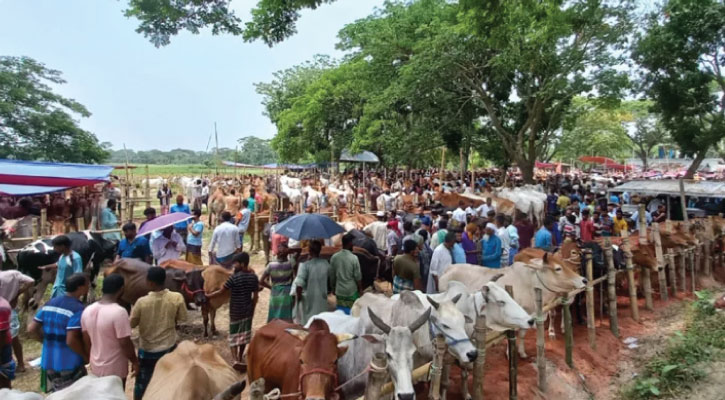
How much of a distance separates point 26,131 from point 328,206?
70.7ft

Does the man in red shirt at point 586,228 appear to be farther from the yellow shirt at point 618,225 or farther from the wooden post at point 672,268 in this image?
the wooden post at point 672,268

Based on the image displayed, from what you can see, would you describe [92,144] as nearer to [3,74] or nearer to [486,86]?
[3,74]

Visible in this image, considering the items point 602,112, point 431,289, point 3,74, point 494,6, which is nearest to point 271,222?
point 431,289

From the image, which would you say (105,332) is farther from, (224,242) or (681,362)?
(681,362)

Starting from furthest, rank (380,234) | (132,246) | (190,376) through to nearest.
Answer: (380,234) < (132,246) < (190,376)

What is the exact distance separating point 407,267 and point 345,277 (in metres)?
0.92

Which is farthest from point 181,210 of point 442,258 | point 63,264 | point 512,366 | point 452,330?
point 512,366

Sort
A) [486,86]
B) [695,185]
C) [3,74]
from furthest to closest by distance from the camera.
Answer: [3,74] < [486,86] < [695,185]

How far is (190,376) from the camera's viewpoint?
354cm

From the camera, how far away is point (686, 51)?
17562 millimetres

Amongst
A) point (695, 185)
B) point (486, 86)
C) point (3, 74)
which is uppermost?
point (3, 74)

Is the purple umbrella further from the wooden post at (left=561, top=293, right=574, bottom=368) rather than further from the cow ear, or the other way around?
the wooden post at (left=561, top=293, right=574, bottom=368)

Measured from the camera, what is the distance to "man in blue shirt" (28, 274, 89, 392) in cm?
411

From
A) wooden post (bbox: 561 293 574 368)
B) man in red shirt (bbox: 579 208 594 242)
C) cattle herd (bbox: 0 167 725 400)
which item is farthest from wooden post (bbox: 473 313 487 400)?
man in red shirt (bbox: 579 208 594 242)
